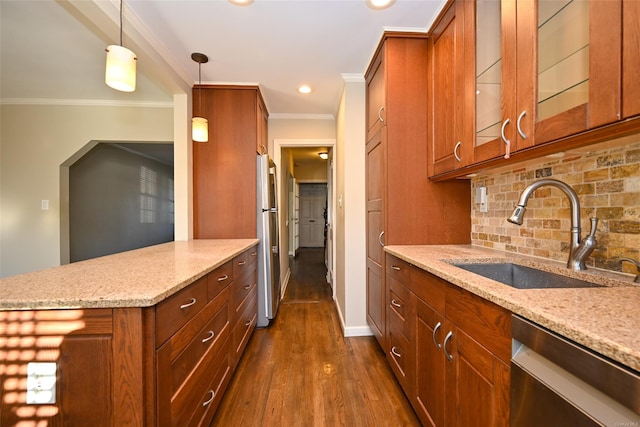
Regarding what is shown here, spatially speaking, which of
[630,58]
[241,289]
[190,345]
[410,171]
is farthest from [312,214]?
[630,58]

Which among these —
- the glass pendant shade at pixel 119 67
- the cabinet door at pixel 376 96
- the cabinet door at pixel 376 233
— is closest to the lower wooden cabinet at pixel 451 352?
the cabinet door at pixel 376 233

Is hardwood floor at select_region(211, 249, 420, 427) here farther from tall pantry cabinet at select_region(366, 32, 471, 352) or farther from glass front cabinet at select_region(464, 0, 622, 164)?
glass front cabinet at select_region(464, 0, 622, 164)

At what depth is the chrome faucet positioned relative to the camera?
995 millimetres

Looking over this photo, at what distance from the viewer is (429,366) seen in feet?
3.98

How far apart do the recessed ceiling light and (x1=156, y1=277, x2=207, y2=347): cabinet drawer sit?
6.21 feet

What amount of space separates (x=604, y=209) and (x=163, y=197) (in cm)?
648

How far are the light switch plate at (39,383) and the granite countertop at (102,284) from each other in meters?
0.18

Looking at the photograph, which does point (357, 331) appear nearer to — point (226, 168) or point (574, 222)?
point (574, 222)

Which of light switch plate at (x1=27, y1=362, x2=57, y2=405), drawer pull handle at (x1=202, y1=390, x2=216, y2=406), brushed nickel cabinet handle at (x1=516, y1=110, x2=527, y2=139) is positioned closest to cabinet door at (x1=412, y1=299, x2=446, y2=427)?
brushed nickel cabinet handle at (x1=516, y1=110, x2=527, y2=139)

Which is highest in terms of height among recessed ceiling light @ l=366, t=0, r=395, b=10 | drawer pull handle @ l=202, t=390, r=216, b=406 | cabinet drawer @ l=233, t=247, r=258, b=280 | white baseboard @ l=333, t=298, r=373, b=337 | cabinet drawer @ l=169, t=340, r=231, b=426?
recessed ceiling light @ l=366, t=0, r=395, b=10

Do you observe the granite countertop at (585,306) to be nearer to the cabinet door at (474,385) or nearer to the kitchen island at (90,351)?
the cabinet door at (474,385)

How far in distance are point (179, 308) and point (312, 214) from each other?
7.51 metres

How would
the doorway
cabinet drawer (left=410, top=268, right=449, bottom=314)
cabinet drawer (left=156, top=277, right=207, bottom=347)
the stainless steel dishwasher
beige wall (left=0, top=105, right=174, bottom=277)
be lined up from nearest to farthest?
the stainless steel dishwasher < cabinet drawer (left=156, top=277, right=207, bottom=347) < cabinet drawer (left=410, top=268, right=449, bottom=314) < beige wall (left=0, top=105, right=174, bottom=277) < the doorway

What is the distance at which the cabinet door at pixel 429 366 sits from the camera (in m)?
1.11
